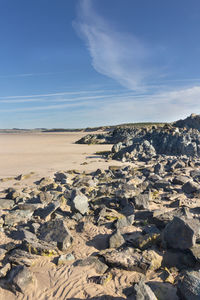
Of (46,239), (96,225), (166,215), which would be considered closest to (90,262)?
(46,239)

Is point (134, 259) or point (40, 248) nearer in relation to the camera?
point (134, 259)

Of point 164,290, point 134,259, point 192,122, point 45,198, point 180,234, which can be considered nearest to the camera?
point 164,290

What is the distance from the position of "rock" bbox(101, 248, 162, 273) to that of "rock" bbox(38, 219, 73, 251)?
128 centimetres

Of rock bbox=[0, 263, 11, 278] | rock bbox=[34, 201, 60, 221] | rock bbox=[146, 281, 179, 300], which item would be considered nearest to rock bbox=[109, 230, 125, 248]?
rock bbox=[146, 281, 179, 300]

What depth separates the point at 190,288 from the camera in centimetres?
493

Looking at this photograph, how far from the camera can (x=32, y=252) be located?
6914mm

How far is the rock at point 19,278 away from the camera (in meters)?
5.66

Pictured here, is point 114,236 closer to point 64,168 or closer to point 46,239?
point 46,239

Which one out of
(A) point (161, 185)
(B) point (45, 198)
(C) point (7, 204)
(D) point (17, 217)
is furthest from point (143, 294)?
(A) point (161, 185)

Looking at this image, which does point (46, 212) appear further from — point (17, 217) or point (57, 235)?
point (57, 235)

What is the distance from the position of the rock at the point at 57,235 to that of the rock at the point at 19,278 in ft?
4.86

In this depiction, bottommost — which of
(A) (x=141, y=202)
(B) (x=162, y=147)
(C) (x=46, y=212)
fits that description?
(C) (x=46, y=212)

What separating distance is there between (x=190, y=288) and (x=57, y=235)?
4189 millimetres

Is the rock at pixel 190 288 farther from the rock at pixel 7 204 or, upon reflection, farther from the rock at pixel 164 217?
the rock at pixel 7 204
